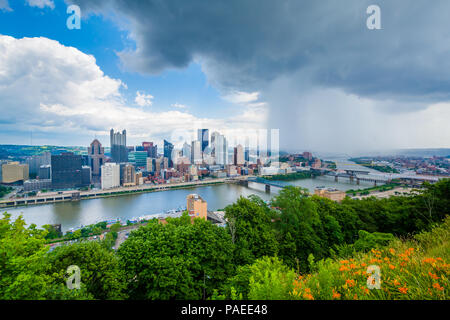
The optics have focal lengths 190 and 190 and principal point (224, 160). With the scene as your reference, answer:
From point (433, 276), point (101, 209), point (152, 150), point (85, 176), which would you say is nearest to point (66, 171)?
point (85, 176)

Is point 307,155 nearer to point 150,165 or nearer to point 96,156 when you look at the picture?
point 150,165

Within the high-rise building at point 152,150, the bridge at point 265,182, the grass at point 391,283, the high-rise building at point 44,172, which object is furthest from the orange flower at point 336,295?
the high-rise building at point 152,150

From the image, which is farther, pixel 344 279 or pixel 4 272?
pixel 4 272

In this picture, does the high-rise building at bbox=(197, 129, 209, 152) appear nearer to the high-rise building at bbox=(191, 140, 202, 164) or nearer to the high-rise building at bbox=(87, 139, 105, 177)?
the high-rise building at bbox=(191, 140, 202, 164)

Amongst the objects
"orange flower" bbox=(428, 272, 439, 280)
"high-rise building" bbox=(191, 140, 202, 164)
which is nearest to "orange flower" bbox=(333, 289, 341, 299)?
"orange flower" bbox=(428, 272, 439, 280)
